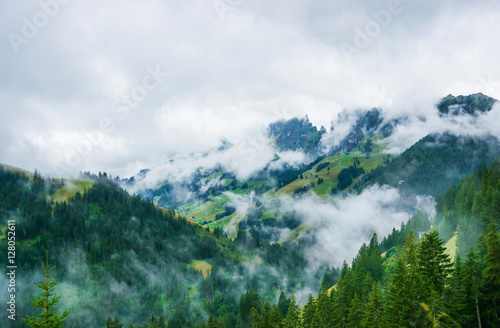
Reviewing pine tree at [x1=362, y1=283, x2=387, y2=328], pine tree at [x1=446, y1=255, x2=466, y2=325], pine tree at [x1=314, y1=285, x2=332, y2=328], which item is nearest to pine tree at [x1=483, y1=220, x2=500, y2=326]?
pine tree at [x1=446, y1=255, x2=466, y2=325]

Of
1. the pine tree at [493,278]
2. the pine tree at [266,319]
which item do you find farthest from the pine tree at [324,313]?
the pine tree at [493,278]

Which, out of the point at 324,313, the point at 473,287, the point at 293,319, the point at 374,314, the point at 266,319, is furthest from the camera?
the point at 293,319

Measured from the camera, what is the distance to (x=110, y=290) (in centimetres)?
19475

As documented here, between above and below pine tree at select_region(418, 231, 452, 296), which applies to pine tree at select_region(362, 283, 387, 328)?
below

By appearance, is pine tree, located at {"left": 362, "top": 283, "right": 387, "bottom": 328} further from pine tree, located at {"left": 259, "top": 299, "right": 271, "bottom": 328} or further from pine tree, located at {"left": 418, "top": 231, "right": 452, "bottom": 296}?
pine tree, located at {"left": 259, "top": 299, "right": 271, "bottom": 328}

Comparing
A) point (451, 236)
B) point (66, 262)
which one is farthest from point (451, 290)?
point (66, 262)

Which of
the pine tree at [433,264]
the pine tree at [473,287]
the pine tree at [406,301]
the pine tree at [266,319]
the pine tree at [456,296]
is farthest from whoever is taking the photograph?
the pine tree at [266,319]

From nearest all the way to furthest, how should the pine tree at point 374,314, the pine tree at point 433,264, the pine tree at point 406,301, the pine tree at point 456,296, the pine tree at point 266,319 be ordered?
the pine tree at point 456,296
the pine tree at point 406,301
the pine tree at point 433,264
the pine tree at point 374,314
the pine tree at point 266,319

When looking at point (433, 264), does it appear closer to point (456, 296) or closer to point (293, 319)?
point (456, 296)

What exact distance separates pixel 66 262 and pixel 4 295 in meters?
35.9

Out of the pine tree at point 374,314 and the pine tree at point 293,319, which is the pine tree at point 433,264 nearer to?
the pine tree at point 374,314

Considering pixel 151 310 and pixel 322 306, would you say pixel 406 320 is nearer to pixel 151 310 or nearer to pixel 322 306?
pixel 322 306

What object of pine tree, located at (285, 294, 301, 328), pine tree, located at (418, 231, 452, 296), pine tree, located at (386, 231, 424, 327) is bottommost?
pine tree, located at (285, 294, 301, 328)

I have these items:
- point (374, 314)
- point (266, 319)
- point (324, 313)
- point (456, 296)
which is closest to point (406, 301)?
point (456, 296)
